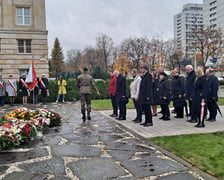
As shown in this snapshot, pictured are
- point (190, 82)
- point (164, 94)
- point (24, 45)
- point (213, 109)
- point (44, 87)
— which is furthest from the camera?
point (24, 45)

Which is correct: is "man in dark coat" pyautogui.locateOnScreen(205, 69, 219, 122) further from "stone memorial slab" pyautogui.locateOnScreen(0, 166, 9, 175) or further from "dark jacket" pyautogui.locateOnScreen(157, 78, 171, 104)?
"stone memorial slab" pyautogui.locateOnScreen(0, 166, 9, 175)

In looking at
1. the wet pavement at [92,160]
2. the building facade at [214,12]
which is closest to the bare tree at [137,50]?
the wet pavement at [92,160]

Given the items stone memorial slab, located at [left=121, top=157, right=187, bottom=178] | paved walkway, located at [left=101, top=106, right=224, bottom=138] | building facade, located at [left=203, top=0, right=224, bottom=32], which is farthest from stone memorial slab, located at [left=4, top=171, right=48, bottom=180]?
building facade, located at [left=203, top=0, right=224, bottom=32]

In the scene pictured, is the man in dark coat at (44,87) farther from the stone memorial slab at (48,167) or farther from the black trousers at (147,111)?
the stone memorial slab at (48,167)

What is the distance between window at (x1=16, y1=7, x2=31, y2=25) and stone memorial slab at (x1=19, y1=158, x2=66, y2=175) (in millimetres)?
24631

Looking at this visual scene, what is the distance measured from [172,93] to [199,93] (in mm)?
1922

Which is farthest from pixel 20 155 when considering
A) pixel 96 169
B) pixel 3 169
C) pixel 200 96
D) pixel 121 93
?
pixel 200 96

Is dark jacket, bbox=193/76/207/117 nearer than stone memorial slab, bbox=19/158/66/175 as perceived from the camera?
No

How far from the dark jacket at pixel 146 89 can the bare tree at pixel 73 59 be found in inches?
2948

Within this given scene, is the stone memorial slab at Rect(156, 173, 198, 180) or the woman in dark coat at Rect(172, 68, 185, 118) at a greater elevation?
the woman in dark coat at Rect(172, 68, 185, 118)

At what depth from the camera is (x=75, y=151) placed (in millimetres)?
5605

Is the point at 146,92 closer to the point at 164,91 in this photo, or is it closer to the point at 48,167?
the point at 164,91

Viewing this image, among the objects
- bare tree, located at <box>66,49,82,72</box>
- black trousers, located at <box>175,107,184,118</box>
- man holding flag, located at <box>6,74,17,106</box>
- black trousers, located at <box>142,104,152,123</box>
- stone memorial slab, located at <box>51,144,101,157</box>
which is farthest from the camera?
bare tree, located at <box>66,49,82,72</box>

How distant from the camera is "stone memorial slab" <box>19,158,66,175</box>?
4.41m
